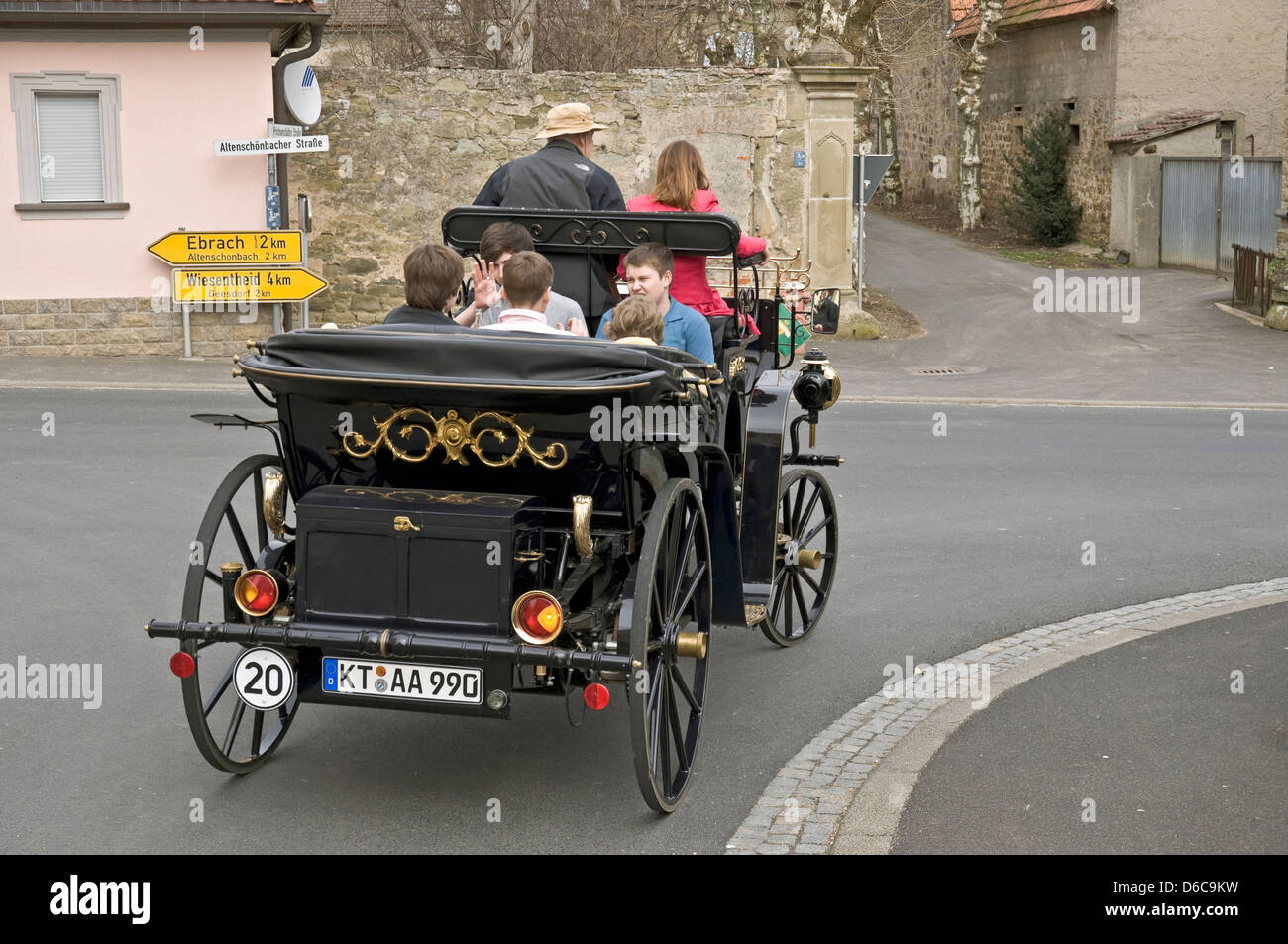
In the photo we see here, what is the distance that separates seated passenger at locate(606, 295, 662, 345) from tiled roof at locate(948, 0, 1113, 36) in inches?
1094

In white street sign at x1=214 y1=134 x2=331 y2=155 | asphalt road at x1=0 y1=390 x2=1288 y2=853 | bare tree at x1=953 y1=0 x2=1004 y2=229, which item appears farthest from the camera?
bare tree at x1=953 y1=0 x2=1004 y2=229

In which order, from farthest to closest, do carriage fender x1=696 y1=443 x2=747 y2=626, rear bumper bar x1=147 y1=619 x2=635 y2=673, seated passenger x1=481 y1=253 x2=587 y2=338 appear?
1. carriage fender x1=696 y1=443 x2=747 y2=626
2. seated passenger x1=481 y1=253 x2=587 y2=338
3. rear bumper bar x1=147 y1=619 x2=635 y2=673

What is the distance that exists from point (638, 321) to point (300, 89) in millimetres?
13958

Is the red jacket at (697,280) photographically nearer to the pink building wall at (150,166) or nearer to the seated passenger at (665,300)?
the seated passenger at (665,300)

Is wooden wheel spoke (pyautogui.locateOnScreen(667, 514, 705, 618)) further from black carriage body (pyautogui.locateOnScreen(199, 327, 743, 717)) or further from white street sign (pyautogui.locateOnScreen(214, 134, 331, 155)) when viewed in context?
white street sign (pyautogui.locateOnScreen(214, 134, 331, 155))

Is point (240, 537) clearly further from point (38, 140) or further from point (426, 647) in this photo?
point (38, 140)

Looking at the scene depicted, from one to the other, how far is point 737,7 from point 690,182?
23071mm

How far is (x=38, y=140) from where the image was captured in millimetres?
18078

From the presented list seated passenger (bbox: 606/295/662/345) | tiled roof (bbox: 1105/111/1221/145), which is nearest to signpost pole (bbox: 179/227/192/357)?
seated passenger (bbox: 606/295/662/345)

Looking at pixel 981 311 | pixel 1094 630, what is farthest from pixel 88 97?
pixel 1094 630

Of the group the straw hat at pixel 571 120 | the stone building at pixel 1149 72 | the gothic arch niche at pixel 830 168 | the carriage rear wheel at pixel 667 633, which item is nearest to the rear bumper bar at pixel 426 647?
the carriage rear wheel at pixel 667 633

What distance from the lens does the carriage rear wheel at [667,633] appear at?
480 centimetres

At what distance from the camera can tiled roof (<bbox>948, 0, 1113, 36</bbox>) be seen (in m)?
31.7
